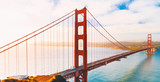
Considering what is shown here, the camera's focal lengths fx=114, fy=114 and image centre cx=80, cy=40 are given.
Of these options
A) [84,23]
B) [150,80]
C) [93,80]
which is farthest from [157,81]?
[84,23]

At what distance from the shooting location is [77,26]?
50.8 ft

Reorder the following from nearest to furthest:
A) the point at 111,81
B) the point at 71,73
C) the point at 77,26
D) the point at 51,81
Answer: the point at 51,81 < the point at 71,73 < the point at 77,26 < the point at 111,81

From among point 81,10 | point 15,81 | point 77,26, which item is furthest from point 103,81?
point 15,81

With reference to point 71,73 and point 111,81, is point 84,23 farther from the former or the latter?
point 111,81

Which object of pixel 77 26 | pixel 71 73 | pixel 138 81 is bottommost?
pixel 138 81

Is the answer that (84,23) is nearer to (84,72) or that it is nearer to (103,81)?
(84,72)

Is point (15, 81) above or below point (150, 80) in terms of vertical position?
above

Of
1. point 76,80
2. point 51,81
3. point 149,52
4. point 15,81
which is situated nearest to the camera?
point 15,81

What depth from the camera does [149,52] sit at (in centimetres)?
7406

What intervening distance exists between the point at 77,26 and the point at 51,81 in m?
9.82

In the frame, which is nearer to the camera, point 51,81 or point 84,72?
point 51,81

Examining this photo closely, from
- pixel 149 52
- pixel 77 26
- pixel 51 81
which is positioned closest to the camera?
pixel 51 81

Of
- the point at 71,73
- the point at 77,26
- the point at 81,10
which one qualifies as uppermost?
the point at 81,10

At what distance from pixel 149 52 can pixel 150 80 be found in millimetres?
60465
